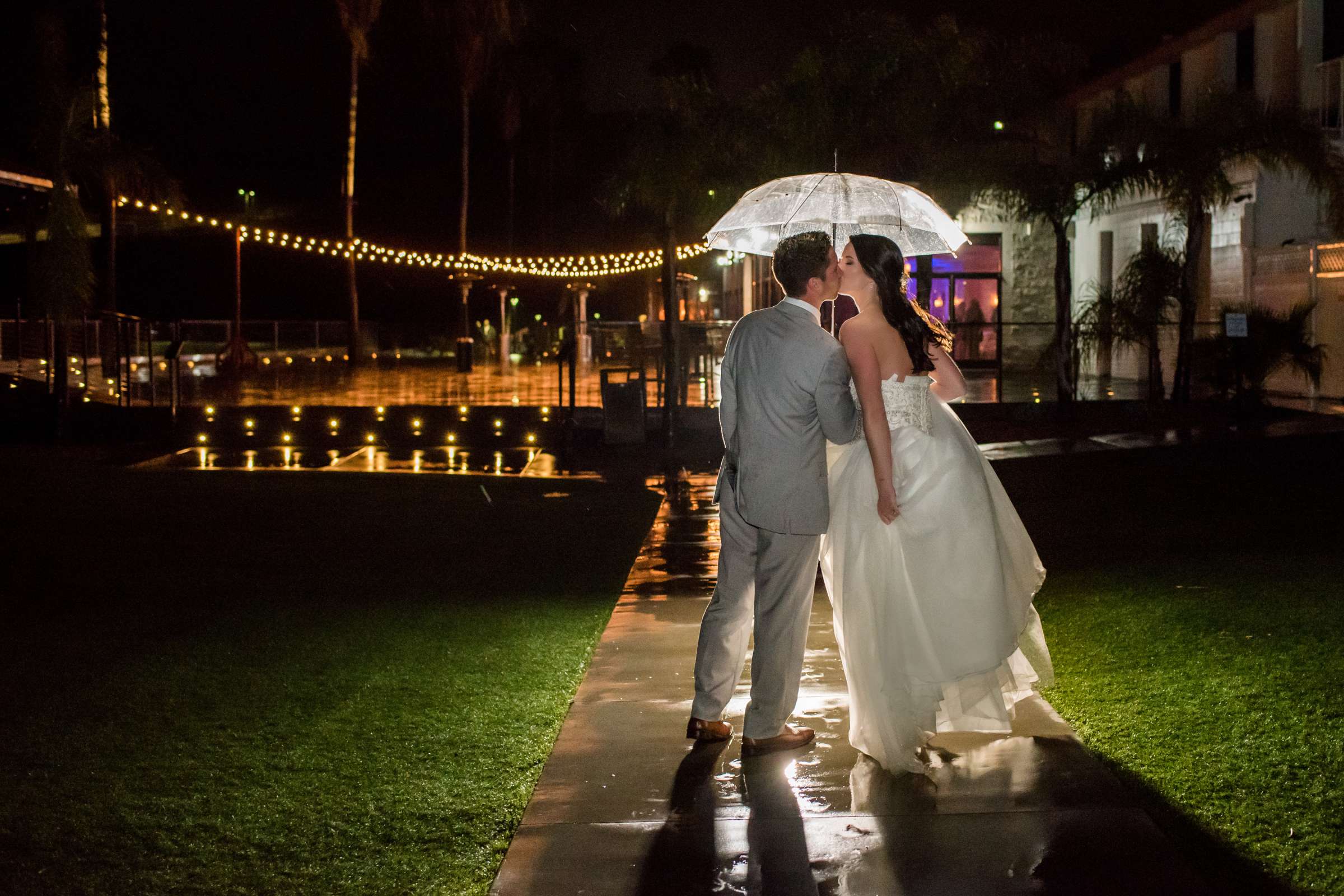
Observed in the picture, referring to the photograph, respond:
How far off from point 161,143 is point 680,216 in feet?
119

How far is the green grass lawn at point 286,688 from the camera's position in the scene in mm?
4309

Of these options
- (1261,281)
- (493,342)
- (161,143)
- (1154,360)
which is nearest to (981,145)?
(1154,360)

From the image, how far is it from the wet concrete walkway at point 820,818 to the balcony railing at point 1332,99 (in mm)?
19253

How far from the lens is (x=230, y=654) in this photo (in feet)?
22.7

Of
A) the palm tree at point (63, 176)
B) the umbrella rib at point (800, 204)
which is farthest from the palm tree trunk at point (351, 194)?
the umbrella rib at point (800, 204)

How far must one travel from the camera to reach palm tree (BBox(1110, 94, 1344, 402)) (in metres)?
19.0

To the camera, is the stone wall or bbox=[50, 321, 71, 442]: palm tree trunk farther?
the stone wall

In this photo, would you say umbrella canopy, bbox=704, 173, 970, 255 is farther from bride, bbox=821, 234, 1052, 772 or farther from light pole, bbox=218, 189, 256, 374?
light pole, bbox=218, 189, 256, 374

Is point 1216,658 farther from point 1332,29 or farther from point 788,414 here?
point 1332,29

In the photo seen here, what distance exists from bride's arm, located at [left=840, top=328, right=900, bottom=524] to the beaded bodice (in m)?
0.12

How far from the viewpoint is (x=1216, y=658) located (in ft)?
21.3

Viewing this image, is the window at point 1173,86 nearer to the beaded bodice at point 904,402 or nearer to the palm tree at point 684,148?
the palm tree at point 684,148

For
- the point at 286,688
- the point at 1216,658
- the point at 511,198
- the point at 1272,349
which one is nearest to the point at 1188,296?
the point at 1272,349

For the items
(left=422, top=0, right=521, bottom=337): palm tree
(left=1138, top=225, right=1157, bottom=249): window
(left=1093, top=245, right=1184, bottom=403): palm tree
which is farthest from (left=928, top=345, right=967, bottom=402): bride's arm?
(left=422, top=0, right=521, bottom=337): palm tree
